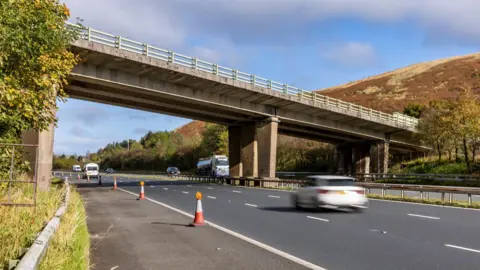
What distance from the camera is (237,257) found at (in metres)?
8.87

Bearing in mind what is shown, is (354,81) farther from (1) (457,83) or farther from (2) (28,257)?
(2) (28,257)

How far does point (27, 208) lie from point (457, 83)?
102554 millimetres

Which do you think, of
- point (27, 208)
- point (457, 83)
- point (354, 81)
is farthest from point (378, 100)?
point (27, 208)

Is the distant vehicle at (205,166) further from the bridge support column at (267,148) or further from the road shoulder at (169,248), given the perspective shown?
the road shoulder at (169,248)

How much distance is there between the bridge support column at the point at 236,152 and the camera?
5288 cm

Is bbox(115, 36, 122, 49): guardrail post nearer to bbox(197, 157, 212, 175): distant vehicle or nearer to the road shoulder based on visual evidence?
the road shoulder

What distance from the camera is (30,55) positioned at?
38.3ft

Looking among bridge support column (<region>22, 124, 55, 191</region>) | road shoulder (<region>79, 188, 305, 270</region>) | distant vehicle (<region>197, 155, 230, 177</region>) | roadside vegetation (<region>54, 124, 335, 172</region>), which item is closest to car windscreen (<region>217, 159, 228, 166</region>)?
distant vehicle (<region>197, 155, 230, 177</region>)

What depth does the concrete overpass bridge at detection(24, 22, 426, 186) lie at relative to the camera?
3303 centimetres

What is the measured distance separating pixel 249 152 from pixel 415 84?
7592 cm

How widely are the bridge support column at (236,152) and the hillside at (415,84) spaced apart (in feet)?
158

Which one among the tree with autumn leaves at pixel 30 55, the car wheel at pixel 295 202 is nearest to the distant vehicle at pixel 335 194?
the car wheel at pixel 295 202

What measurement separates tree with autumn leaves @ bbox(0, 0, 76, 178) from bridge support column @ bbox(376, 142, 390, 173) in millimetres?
52718

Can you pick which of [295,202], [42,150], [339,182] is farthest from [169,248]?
[42,150]
